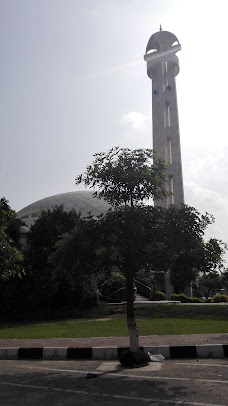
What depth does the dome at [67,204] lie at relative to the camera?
6719 cm

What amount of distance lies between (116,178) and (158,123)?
44845mm

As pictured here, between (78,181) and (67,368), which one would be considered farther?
(78,181)

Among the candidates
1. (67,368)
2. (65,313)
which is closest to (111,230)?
(67,368)

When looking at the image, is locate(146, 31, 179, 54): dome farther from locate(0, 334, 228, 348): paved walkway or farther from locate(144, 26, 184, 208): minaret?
locate(0, 334, 228, 348): paved walkway

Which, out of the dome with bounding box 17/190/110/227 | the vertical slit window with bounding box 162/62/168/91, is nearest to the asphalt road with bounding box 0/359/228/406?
the vertical slit window with bounding box 162/62/168/91

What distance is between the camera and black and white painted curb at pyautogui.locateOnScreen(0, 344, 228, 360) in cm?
1077

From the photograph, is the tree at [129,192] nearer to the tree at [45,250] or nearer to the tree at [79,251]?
the tree at [79,251]

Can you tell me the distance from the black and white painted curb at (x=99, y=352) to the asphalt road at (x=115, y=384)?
0.56m

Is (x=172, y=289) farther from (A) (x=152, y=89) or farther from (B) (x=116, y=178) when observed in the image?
(B) (x=116, y=178)

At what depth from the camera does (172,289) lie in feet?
154

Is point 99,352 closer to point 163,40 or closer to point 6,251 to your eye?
point 6,251

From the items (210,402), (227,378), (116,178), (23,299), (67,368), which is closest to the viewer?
(210,402)

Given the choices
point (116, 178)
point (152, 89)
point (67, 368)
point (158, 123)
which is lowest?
point (67, 368)

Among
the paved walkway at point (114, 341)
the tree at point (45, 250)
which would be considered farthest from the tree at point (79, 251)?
the tree at point (45, 250)
